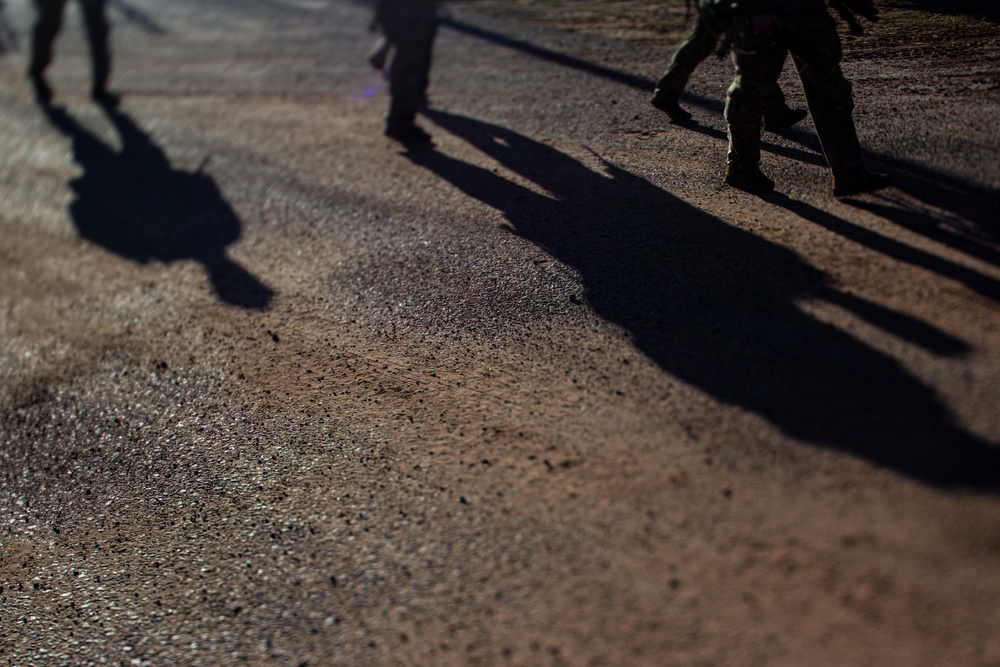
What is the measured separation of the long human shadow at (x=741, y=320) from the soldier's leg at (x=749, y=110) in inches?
13.7

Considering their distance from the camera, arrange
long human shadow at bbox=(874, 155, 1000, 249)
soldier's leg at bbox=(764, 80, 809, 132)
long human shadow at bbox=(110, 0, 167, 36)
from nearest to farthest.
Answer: long human shadow at bbox=(874, 155, 1000, 249) < soldier's leg at bbox=(764, 80, 809, 132) < long human shadow at bbox=(110, 0, 167, 36)

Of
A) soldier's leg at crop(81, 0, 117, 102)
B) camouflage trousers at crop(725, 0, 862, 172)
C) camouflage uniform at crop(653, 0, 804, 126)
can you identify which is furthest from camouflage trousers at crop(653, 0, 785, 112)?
soldier's leg at crop(81, 0, 117, 102)

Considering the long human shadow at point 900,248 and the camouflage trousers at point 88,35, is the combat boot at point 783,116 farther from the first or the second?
the camouflage trousers at point 88,35

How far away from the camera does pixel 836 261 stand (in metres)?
4.14

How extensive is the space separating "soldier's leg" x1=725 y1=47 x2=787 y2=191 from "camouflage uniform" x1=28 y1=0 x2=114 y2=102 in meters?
8.56

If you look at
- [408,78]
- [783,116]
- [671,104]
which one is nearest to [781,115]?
[783,116]

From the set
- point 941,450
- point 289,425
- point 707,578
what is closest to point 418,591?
point 707,578

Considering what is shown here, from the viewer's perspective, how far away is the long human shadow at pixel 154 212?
611 centimetres

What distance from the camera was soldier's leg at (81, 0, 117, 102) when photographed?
33.2 ft

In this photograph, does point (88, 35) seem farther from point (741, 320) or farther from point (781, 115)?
point (741, 320)

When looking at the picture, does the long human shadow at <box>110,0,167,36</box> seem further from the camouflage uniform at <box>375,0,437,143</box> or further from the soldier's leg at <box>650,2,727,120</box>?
the soldier's leg at <box>650,2,727,120</box>

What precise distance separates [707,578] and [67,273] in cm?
584

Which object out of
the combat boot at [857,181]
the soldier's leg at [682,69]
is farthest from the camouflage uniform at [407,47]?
the combat boot at [857,181]

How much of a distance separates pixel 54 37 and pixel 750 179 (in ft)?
34.1
